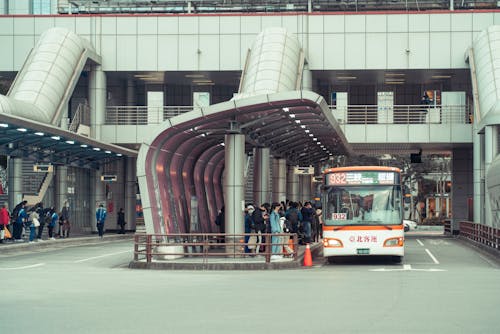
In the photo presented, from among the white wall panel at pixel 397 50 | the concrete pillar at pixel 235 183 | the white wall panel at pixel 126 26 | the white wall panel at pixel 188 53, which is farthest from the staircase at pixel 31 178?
the concrete pillar at pixel 235 183

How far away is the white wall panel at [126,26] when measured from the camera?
58.6 meters

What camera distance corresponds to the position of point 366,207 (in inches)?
1175

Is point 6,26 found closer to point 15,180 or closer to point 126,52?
point 126,52

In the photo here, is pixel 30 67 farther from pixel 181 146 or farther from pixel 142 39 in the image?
pixel 181 146

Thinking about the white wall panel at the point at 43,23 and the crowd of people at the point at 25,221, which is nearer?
the crowd of people at the point at 25,221

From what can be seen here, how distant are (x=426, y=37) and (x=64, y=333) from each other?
46791mm

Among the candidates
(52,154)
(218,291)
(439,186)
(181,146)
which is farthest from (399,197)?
(439,186)

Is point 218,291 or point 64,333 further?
point 218,291

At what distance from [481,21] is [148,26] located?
60.5 feet

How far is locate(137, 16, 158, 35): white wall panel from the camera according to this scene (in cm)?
5856

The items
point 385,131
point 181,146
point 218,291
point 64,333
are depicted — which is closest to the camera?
point 64,333

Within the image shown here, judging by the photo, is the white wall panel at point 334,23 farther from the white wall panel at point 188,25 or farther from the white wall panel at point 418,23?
the white wall panel at point 188,25

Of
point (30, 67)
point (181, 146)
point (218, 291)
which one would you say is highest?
point (30, 67)

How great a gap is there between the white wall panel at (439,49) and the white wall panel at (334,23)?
494 cm
